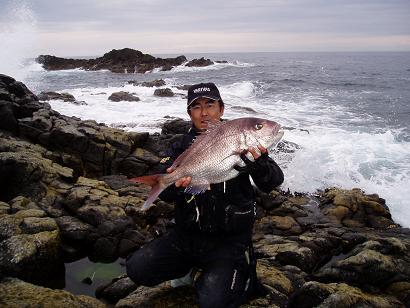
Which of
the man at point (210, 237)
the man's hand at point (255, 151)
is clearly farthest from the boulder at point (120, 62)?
the man's hand at point (255, 151)

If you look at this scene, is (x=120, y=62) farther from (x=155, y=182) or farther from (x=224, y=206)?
(x=155, y=182)

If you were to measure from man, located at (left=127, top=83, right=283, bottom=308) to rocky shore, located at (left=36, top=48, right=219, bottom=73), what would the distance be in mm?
61010

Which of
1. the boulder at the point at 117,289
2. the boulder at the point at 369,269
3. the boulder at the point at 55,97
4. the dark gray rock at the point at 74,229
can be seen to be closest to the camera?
the boulder at the point at 117,289

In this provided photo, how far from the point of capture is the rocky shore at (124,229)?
466 centimetres

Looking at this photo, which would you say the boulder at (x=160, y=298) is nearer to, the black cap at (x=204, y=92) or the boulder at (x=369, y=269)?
the boulder at (x=369, y=269)

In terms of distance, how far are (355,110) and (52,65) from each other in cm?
6295

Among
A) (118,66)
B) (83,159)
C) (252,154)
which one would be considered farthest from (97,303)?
(118,66)

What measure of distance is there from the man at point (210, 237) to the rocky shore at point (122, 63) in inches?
2402

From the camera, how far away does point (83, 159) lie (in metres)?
11.3

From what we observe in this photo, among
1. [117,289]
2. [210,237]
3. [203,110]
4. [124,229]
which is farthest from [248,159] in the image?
[124,229]

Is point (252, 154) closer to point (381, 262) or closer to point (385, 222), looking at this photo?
point (381, 262)

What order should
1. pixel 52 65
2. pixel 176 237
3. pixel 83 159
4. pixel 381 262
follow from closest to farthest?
pixel 176 237, pixel 381 262, pixel 83 159, pixel 52 65

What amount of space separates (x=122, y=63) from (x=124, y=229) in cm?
6449

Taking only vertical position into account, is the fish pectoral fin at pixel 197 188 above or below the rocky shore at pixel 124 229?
above
